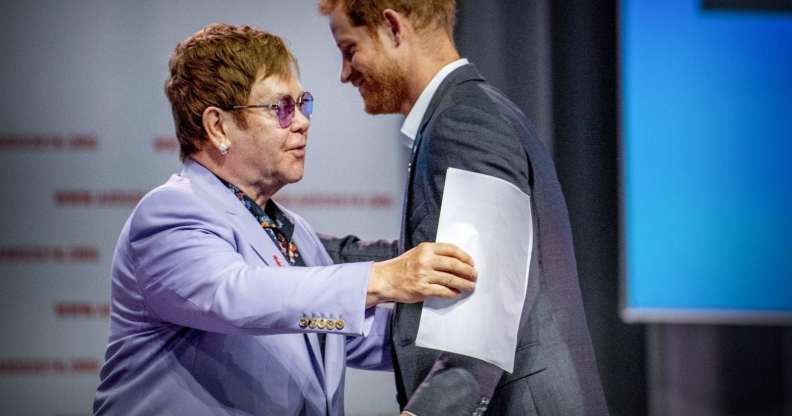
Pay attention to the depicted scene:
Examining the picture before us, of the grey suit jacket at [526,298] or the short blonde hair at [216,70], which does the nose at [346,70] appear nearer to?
the short blonde hair at [216,70]

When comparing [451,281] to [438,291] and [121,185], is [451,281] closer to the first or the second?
[438,291]

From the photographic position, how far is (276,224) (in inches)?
78.5

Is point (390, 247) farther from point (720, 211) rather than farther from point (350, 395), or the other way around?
point (720, 211)

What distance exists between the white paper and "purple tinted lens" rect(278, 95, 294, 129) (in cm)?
53

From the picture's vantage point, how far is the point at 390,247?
2189 millimetres

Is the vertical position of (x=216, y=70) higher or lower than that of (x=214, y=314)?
higher

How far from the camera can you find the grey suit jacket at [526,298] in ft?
4.90

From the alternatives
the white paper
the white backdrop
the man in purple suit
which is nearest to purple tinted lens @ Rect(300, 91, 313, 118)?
the man in purple suit

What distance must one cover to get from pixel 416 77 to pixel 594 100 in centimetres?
143

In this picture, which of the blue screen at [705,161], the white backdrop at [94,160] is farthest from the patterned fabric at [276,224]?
the blue screen at [705,161]

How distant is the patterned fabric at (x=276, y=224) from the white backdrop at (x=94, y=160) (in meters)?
1.19

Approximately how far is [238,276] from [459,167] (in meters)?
0.40

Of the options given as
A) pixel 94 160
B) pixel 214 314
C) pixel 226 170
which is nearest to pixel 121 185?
pixel 94 160

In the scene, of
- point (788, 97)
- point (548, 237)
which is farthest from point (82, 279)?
point (788, 97)
